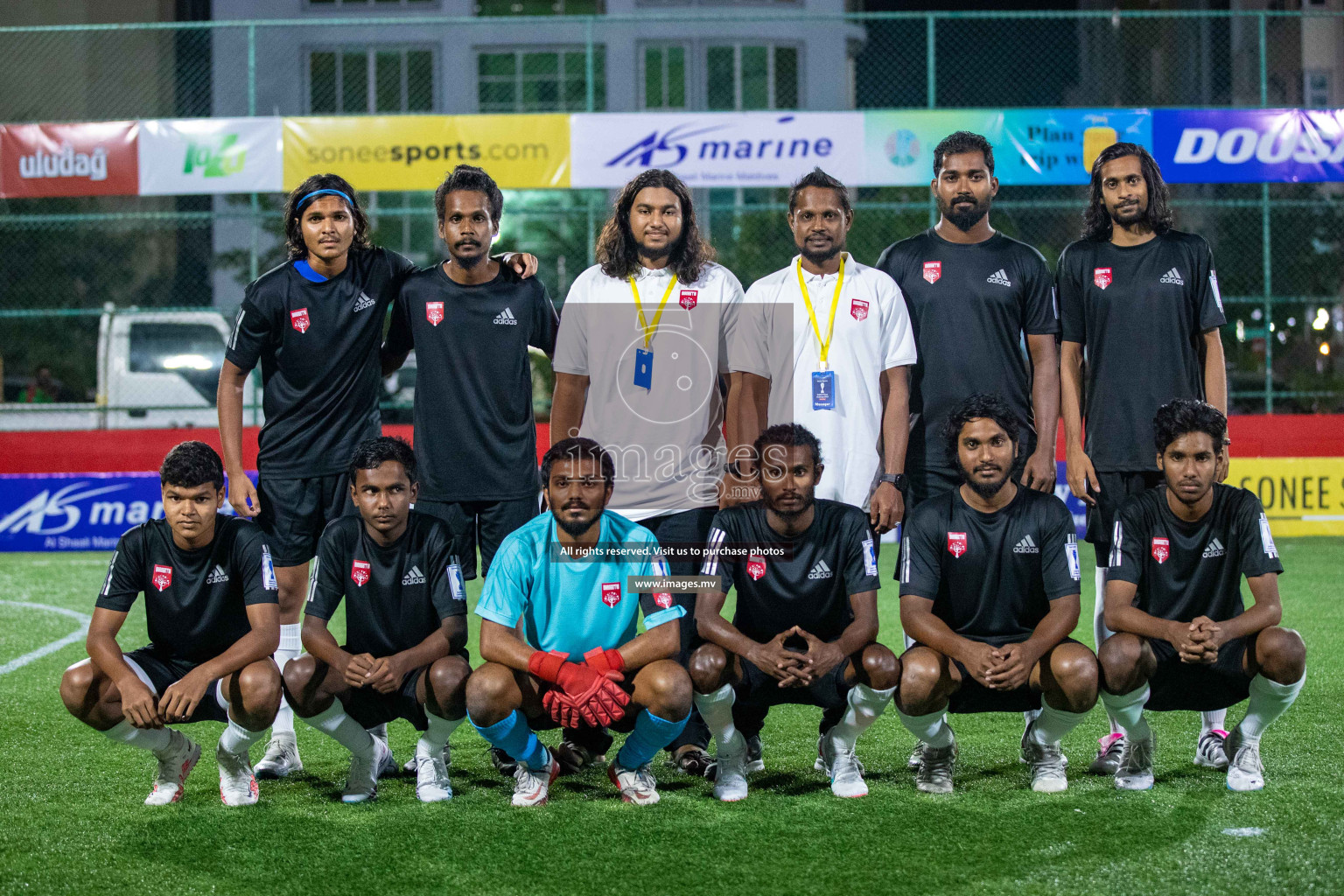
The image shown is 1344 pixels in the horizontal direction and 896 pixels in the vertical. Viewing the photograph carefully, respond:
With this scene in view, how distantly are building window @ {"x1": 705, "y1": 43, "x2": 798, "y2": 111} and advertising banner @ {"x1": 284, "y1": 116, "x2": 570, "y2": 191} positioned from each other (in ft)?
26.2

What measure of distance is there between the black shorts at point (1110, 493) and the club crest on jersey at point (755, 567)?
1.24m

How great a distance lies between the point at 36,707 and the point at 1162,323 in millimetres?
4992

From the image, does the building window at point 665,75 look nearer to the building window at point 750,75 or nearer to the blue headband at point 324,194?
the building window at point 750,75

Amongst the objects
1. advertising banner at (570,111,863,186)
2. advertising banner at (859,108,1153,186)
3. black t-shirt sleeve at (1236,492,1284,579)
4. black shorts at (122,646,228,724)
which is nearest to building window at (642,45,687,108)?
advertising banner at (570,111,863,186)

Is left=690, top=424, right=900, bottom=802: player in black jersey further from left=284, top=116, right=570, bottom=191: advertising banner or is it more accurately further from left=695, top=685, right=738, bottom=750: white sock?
left=284, top=116, right=570, bottom=191: advertising banner

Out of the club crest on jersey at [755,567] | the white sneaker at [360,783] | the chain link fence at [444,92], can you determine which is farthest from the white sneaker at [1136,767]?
the chain link fence at [444,92]

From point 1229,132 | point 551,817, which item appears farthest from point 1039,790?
point 1229,132

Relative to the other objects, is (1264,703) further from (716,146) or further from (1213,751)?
(716,146)

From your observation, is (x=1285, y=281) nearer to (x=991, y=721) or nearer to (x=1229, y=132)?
(x=1229, y=132)

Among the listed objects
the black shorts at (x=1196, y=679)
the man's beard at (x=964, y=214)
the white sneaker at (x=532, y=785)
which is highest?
the man's beard at (x=964, y=214)

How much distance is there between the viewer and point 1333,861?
11.1 ft

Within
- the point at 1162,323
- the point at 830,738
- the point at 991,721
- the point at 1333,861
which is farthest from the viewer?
the point at 991,721

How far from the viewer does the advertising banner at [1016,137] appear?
40.2 ft

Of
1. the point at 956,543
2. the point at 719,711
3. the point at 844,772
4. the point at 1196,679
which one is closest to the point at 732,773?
the point at 719,711
